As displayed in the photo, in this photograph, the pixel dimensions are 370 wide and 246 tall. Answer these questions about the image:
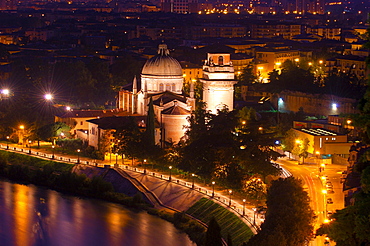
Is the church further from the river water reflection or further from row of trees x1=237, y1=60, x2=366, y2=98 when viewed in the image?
row of trees x1=237, y1=60, x2=366, y2=98

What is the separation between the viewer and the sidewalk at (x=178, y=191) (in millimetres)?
26797

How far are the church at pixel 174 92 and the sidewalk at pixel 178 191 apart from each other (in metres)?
2.64

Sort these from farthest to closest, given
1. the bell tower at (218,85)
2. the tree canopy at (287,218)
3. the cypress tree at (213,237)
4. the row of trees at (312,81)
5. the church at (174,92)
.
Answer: the row of trees at (312,81) < the bell tower at (218,85) < the church at (174,92) < the tree canopy at (287,218) < the cypress tree at (213,237)

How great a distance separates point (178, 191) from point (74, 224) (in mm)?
3733

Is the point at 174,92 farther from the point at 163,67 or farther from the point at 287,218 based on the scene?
the point at 287,218

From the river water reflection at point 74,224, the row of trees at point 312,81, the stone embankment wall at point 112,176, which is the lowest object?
the river water reflection at point 74,224

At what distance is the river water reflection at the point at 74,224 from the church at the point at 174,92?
20.1 feet

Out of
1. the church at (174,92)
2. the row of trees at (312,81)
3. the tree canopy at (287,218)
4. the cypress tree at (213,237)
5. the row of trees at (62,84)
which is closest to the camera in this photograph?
the cypress tree at (213,237)

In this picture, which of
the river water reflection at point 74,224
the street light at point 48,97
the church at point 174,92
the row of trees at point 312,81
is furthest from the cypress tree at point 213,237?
the street light at point 48,97

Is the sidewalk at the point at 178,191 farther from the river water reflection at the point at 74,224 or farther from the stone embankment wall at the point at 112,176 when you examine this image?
the river water reflection at the point at 74,224

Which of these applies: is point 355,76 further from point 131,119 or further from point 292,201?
point 292,201

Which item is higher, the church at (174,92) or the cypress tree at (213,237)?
the church at (174,92)

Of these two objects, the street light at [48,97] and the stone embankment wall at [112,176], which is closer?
the stone embankment wall at [112,176]

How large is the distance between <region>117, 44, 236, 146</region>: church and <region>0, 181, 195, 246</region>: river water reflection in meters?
6.14
